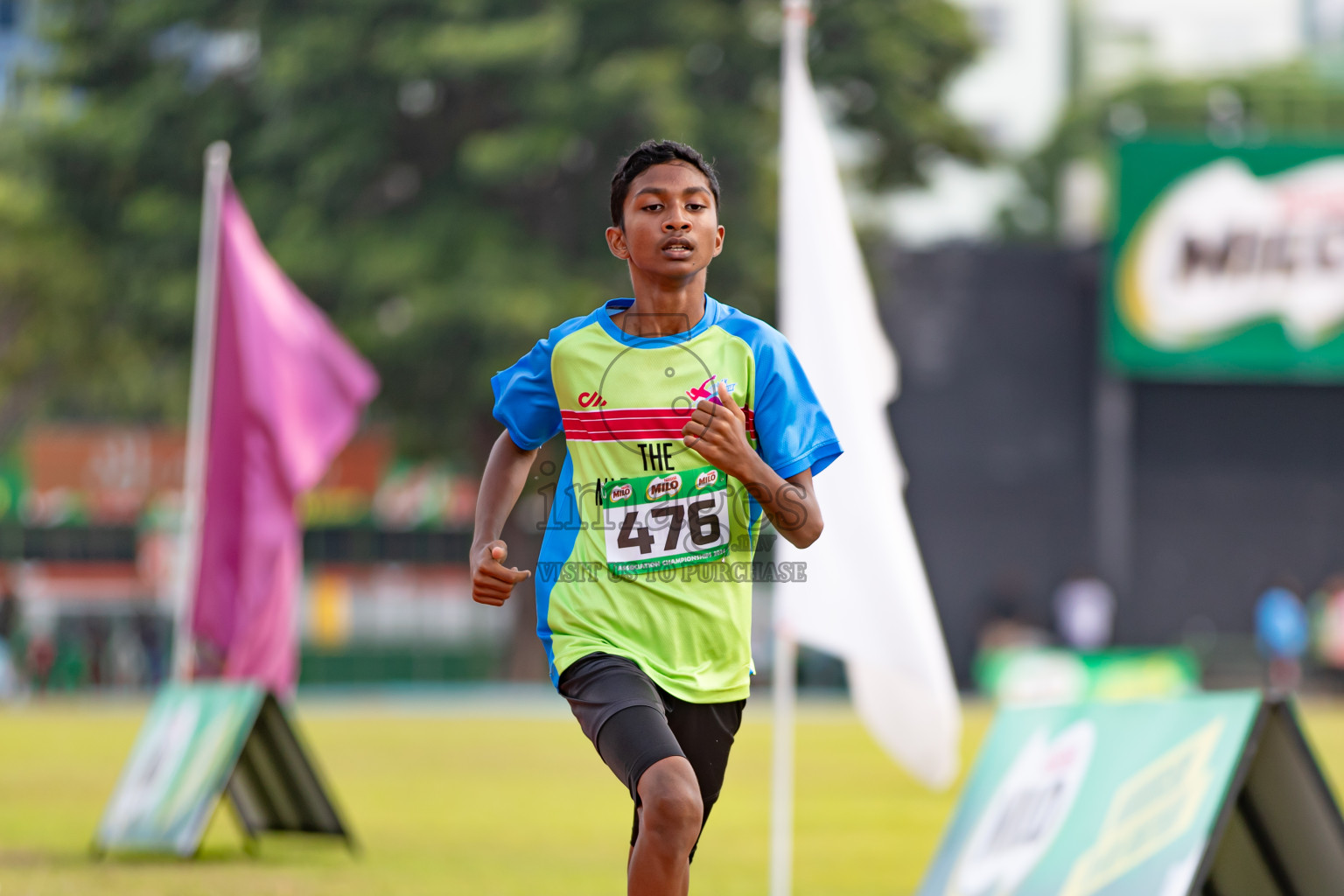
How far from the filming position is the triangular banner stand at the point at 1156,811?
225 inches

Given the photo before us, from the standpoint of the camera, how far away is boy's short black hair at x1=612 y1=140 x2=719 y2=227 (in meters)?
5.07

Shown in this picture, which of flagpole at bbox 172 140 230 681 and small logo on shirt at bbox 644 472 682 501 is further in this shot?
flagpole at bbox 172 140 230 681

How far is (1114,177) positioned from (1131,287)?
1725mm

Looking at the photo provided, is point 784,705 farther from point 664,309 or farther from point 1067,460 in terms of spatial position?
point 1067,460

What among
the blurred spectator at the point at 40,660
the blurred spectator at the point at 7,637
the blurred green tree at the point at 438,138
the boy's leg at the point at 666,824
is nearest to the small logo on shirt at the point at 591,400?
the boy's leg at the point at 666,824

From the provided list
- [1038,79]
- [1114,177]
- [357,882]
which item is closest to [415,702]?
[1114,177]

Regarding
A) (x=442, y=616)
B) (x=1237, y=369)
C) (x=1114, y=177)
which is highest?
(x=1114, y=177)

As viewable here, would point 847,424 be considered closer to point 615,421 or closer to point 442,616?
point 615,421

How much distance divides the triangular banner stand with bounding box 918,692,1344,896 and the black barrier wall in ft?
86.7

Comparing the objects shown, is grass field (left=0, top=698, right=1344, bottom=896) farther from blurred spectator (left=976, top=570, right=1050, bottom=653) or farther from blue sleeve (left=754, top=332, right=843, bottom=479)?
blurred spectator (left=976, top=570, right=1050, bottom=653)

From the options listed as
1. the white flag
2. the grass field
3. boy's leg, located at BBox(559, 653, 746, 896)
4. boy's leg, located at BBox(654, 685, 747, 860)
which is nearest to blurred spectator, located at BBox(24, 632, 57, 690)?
the grass field

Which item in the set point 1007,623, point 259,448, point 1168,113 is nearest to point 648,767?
point 259,448

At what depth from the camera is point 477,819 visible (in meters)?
12.9

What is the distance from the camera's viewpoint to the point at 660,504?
5.02m
